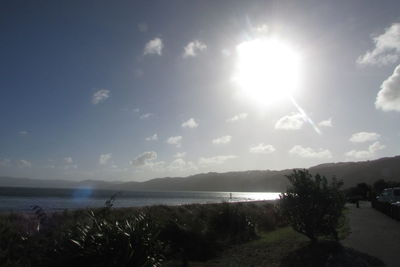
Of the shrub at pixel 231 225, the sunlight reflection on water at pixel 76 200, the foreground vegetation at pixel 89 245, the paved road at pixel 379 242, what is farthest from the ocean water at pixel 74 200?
the paved road at pixel 379 242

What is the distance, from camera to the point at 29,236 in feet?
30.1

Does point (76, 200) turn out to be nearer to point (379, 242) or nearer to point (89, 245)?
point (379, 242)

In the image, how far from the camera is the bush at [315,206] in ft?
42.5

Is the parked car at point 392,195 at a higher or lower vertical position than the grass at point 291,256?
higher

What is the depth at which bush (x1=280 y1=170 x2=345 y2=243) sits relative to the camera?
12968 mm

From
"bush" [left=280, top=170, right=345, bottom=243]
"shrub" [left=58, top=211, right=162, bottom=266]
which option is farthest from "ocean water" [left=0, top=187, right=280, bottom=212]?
"bush" [left=280, top=170, right=345, bottom=243]

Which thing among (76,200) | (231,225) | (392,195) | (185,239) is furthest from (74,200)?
(185,239)

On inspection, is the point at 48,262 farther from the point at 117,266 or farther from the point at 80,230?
the point at 117,266

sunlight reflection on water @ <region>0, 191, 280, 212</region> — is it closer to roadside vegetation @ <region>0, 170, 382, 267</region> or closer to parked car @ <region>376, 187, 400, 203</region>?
roadside vegetation @ <region>0, 170, 382, 267</region>

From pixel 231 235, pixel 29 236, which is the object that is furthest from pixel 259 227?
pixel 29 236

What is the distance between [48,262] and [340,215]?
9.56 meters

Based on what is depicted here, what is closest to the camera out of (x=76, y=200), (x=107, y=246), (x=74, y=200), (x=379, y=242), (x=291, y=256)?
(x=107, y=246)

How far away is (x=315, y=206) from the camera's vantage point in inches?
514

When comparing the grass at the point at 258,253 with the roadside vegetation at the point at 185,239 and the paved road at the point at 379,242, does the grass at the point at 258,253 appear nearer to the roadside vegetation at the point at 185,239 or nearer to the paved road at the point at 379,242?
the roadside vegetation at the point at 185,239
